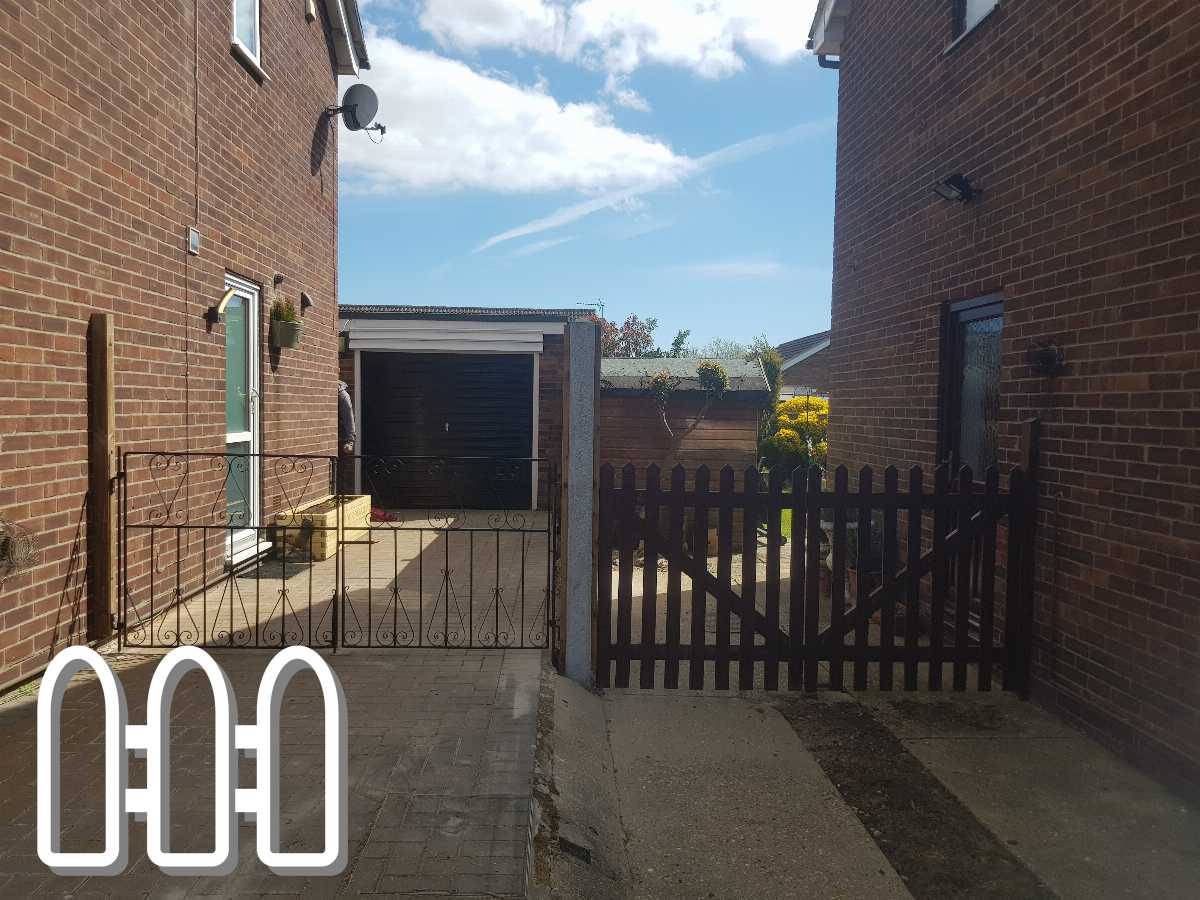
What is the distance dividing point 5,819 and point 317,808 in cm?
107

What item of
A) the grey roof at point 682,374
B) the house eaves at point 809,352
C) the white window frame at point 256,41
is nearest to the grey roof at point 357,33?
the white window frame at point 256,41

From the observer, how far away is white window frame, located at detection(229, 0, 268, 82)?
7.49 meters

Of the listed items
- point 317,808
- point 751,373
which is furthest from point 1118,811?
point 751,373

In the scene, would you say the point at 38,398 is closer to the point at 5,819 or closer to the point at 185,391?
the point at 185,391

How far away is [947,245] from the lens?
6.40m

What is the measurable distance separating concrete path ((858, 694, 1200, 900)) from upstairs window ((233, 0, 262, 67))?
23.8ft

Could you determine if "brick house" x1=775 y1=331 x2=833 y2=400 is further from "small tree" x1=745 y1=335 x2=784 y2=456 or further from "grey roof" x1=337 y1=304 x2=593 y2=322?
"grey roof" x1=337 y1=304 x2=593 y2=322

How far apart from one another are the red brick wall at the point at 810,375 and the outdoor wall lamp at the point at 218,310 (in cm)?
2157

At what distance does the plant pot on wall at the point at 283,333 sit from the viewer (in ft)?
28.5

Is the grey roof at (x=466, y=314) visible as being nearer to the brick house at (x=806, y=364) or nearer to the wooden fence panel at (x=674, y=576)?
the wooden fence panel at (x=674, y=576)

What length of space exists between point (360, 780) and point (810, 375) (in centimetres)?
2608

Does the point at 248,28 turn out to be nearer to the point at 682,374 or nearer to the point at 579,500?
the point at 682,374

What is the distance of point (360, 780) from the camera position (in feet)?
11.8
